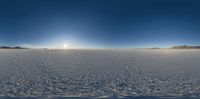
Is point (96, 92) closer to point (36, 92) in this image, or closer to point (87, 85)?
point (87, 85)

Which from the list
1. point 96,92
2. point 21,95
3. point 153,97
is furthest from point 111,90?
point 21,95

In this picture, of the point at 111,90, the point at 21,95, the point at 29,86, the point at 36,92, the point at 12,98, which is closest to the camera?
the point at 12,98

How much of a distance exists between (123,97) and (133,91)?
1.05 m

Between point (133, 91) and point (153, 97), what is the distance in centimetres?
109

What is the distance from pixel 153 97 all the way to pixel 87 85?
3.15 meters

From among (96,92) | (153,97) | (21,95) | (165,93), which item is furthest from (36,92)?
(165,93)

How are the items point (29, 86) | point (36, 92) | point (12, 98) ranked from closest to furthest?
point (12, 98)
point (36, 92)
point (29, 86)

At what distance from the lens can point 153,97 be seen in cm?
671

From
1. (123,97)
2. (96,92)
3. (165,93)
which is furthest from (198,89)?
(96,92)

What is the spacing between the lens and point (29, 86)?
337 inches

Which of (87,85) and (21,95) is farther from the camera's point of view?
(87,85)

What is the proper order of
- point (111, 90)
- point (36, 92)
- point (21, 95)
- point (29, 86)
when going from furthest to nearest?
point (29, 86) → point (111, 90) → point (36, 92) → point (21, 95)

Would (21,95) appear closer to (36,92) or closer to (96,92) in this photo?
(36,92)

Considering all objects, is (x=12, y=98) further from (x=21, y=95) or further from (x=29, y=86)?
(x=29, y=86)
